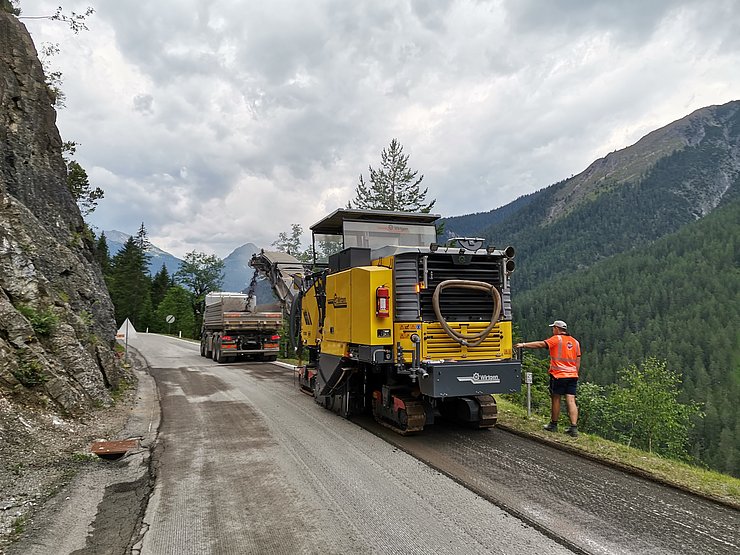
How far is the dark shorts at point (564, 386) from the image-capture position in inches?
288

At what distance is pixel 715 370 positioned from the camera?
8788 cm

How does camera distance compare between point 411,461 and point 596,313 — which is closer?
point 411,461

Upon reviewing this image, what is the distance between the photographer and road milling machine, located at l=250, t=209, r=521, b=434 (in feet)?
22.5

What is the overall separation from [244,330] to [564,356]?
592 inches

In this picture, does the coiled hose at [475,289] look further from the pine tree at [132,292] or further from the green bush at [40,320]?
the pine tree at [132,292]

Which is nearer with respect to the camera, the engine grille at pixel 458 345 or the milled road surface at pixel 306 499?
the milled road surface at pixel 306 499

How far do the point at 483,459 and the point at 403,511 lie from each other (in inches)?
75.5

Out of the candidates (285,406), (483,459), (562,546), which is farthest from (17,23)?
(562,546)

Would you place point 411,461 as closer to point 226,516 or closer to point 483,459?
point 483,459

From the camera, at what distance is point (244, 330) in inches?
792

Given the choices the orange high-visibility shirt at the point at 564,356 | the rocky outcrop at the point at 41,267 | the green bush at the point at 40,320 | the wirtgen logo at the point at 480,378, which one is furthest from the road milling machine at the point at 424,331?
the green bush at the point at 40,320

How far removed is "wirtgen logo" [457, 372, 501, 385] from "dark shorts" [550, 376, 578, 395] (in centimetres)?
113

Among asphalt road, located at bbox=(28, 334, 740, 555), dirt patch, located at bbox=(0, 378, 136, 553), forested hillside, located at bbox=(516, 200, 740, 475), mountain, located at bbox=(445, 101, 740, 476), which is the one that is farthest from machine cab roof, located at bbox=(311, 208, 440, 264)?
forested hillside, located at bbox=(516, 200, 740, 475)

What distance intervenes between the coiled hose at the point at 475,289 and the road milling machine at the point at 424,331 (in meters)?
0.01
